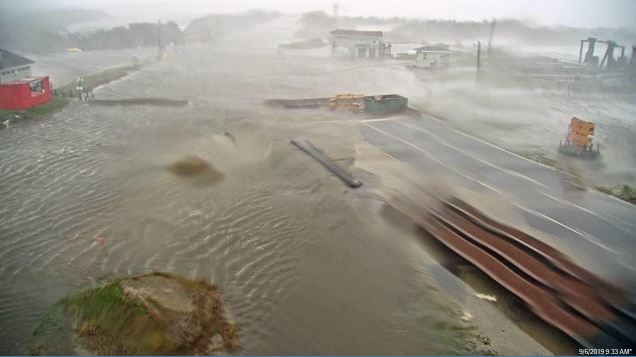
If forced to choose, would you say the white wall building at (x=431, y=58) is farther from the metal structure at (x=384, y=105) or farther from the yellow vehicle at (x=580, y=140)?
the yellow vehicle at (x=580, y=140)

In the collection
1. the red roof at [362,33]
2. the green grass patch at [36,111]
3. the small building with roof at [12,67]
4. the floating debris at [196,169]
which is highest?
the red roof at [362,33]

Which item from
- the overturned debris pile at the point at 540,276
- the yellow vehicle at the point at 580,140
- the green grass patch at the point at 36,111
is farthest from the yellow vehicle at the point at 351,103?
the green grass patch at the point at 36,111

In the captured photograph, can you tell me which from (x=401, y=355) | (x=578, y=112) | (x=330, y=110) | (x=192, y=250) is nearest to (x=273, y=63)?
(x=330, y=110)

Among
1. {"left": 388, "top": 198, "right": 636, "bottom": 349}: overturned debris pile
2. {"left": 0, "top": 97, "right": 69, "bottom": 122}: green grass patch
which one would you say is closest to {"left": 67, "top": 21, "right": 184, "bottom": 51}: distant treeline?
{"left": 0, "top": 97, "right": 69, "bottom": 122}: green grass patch

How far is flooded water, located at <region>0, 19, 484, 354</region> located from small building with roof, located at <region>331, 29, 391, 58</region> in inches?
768

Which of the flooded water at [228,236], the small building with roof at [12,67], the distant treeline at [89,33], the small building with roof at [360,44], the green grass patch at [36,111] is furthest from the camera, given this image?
the small building with roof at [360,44]

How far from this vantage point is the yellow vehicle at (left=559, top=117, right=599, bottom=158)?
34.5 ft

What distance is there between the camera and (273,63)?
28422mm

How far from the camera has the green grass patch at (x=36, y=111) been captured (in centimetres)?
1223

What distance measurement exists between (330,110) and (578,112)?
8489 mm

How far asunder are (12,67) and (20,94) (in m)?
3.61

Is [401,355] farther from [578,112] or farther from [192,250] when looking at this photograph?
[578,112]

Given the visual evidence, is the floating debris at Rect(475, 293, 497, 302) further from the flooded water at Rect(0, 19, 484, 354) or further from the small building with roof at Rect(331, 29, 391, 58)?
the small building with roof at Rect(331, 29, 391, 58)

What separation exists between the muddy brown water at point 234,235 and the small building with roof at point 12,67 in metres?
4.81
